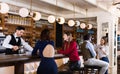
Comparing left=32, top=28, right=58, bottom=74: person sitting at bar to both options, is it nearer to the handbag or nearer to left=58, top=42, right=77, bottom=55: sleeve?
left=58, top=42, right=77, bottom=55: sleeve

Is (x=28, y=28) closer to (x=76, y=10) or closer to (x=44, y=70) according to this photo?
(x=76, y=10)

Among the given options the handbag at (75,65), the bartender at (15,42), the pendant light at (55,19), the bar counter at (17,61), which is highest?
the pendant light at (55,19)

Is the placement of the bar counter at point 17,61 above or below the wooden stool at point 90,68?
above

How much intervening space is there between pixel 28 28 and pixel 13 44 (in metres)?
5.27

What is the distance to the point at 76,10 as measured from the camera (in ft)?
36.3

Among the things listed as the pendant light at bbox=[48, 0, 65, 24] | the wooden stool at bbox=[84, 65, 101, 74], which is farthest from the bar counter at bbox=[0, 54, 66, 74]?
the pendant light at bbox=[48, 0, 65, 24]

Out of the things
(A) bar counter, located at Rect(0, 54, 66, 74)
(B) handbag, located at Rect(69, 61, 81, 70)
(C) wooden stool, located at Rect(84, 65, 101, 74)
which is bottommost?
(C) wooden stool, located at Rect(84, 65, 101, 74)

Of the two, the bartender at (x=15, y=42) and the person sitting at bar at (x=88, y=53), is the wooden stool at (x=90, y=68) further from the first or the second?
the bartender at (x=15, y=42)

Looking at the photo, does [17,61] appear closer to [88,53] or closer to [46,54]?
[46,54]

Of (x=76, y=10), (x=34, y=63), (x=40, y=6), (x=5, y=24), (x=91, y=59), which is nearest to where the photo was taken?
(x=34, y=63)

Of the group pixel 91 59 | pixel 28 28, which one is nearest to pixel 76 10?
pixel 28 28

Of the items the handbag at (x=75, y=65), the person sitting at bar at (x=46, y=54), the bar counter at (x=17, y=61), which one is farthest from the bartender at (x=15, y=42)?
the person sitting at bar at (x=46, y=54)

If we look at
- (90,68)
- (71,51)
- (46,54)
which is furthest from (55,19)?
(46,54)

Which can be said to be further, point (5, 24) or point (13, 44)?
point (5, 24)
